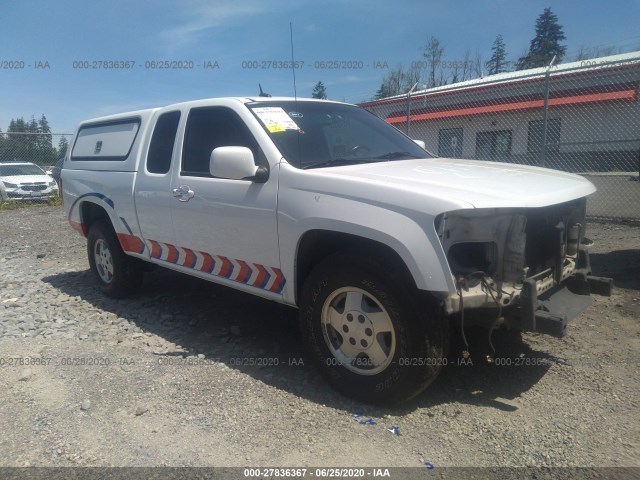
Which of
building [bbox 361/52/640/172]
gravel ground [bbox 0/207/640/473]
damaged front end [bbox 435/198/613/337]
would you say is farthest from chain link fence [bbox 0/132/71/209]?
damaged front end [bbox 435/198/613/337]

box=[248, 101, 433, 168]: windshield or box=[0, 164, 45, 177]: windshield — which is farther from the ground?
box=[248, 101, 433, 168]: windshield

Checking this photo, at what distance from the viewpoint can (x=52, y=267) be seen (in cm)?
716

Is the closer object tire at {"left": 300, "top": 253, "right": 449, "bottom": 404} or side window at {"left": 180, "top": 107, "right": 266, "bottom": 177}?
tire at {"left": 300, "top": 253, "right": 449, "bottom": 404}

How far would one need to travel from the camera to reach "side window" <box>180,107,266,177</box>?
12.8 feet

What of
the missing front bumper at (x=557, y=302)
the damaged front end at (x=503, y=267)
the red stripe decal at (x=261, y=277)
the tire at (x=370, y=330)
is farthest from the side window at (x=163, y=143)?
the missing front bumper at (x=557, y=302)

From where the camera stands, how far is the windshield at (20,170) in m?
15.8

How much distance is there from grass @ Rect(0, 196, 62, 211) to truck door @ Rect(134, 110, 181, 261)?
1266 centimetres

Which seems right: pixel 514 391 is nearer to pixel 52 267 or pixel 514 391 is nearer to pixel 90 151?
pixel 90 151

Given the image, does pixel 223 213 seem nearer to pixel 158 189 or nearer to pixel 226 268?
pixel 226 268

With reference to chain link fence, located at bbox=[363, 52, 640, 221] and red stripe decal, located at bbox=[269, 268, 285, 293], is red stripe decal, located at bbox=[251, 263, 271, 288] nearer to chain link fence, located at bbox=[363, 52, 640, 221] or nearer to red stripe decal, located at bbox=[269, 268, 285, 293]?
red stripe decal, located at bbox=[269, 268, 285, 293]

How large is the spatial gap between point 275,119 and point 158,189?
135cm

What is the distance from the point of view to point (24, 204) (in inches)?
614

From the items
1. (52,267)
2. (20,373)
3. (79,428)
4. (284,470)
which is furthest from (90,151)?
(284,470)

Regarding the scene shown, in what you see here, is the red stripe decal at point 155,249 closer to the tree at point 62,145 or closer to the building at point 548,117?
the building at point 548,117
